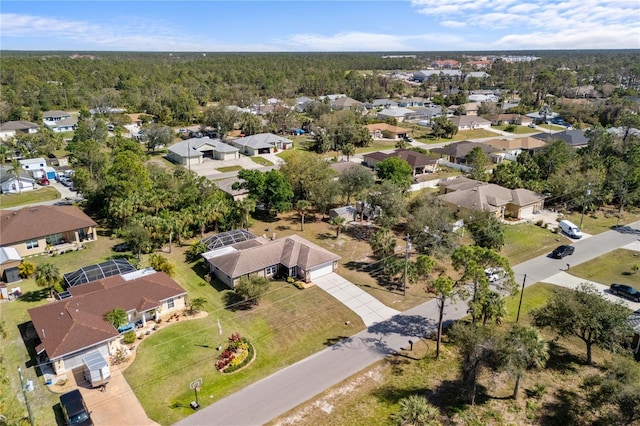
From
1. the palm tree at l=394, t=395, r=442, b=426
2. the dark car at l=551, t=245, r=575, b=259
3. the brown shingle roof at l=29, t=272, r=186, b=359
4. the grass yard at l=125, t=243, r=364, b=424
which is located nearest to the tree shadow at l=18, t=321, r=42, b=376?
the brown shingle roof at l=29, t=272, r=186, b=359

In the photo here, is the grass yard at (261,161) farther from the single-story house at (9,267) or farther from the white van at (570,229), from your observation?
the white van at (570,229)

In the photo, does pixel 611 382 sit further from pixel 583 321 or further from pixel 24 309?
pixel 24 309

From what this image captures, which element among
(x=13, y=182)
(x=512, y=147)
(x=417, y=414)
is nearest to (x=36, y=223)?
(x=13, y=182)

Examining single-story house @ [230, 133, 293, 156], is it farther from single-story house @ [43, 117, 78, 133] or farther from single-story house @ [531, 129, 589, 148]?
single-story house @ [531, 129, 589, 148]

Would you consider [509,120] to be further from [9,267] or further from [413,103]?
[9,267]

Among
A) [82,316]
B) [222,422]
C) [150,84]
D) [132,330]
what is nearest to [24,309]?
[82,316]

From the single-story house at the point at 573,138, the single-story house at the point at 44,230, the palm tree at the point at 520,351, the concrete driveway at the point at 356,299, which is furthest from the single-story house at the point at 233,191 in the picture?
the single-story house at the point at 573,138
